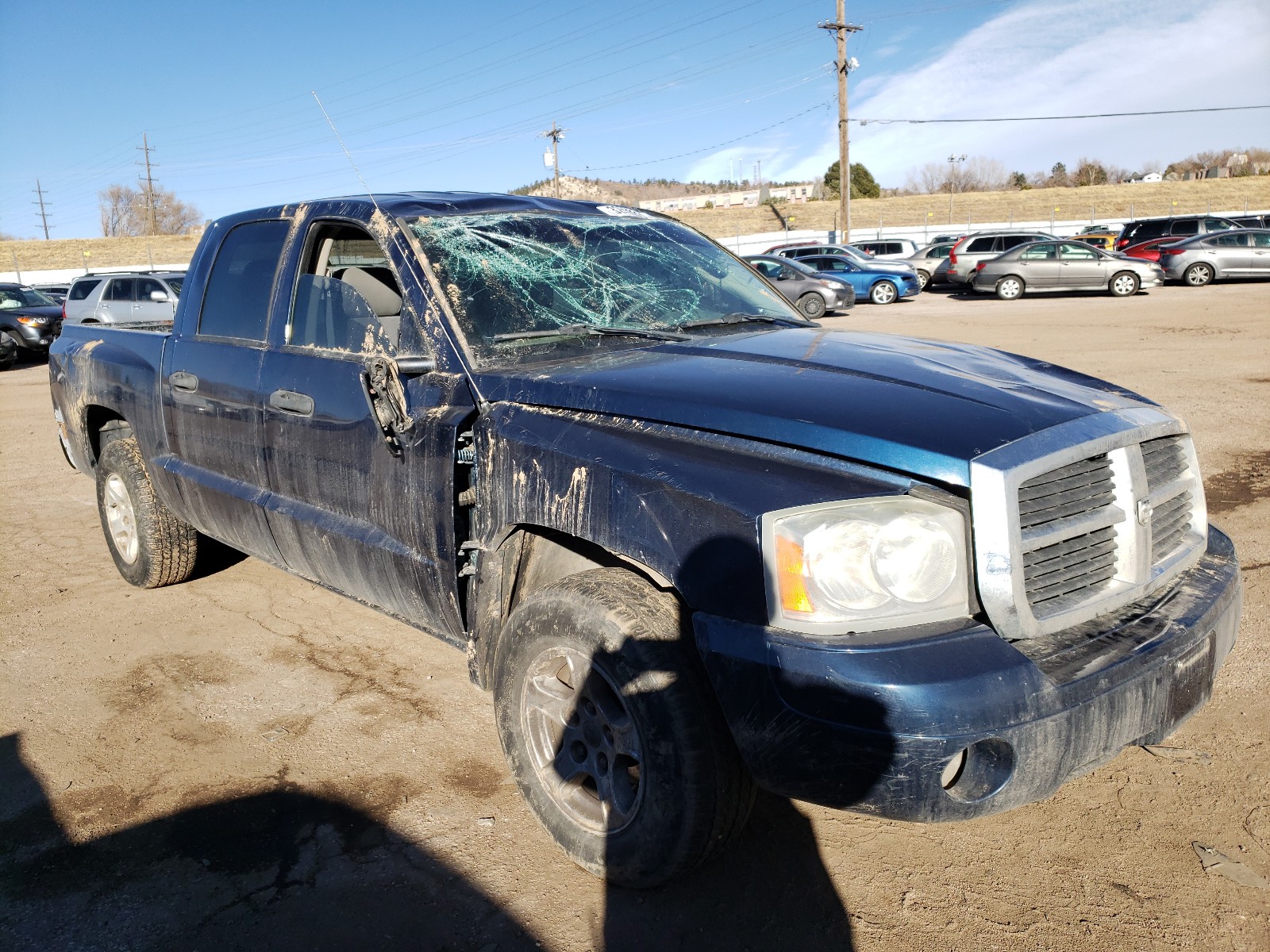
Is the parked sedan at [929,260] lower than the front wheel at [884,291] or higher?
higher

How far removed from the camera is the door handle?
3.29m

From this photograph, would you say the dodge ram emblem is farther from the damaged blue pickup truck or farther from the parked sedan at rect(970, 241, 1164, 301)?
the parked sedan at rect(970, 241, 1164, 301)

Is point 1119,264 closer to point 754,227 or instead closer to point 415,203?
point 415,203

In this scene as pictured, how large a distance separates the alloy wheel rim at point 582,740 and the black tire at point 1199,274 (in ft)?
88.9

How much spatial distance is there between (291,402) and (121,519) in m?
2.26

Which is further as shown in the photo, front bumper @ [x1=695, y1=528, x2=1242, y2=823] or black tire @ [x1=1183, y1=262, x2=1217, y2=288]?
→ black tire @ [x1=1183, y1=262, x2=1217, y2=288]

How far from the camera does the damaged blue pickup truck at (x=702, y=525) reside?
203cm

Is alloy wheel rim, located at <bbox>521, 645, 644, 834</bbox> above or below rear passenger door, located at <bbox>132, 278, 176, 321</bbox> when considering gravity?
below

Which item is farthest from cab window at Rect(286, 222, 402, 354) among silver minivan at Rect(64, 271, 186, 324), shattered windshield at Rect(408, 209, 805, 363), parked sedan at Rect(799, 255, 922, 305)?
parked sedan at Rect(799, 255, 922, 305)

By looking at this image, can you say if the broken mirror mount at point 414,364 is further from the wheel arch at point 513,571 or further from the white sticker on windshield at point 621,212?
the white sticker on windshield at point 621,212

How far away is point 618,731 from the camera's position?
237cm

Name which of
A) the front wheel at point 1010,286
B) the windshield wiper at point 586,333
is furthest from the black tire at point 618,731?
the front wheel at point 1010,286

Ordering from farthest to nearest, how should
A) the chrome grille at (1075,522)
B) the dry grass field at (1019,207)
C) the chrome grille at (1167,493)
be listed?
the dry grass field at (1019,207) < the chrome grille at (1167,493) < the chrome grille at (1075,522)

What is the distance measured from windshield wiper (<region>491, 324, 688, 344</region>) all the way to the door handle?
0.78 metres
